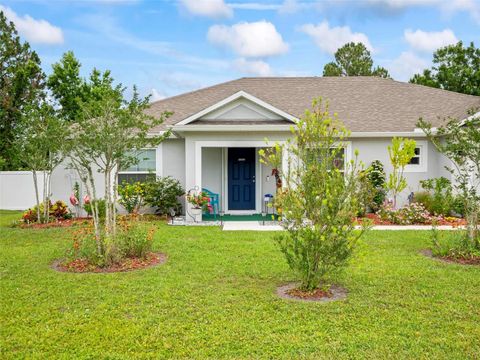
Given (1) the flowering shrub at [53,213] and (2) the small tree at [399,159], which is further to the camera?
(2) the small tree at [399,159]

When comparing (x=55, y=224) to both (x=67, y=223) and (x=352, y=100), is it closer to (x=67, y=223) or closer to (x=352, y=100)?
(x=67, y=223)

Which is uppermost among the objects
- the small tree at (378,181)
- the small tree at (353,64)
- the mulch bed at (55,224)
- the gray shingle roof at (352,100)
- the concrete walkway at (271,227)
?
the small tree at (353,64)

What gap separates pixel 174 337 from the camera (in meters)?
4.68

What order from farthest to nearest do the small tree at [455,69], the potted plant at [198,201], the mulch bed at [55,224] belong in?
the small tree at [455,69] → the potted plant at [198,201] → the mulch bed at [55,224]

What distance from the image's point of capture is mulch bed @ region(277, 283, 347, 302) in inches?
236

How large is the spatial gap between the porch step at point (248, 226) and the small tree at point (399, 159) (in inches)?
175

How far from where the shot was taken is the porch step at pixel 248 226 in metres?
11.8

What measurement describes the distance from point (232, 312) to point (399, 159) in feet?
33.0

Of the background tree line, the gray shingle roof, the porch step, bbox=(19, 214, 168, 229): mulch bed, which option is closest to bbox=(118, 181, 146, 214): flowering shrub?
bbox=(19, 214, 168, 229): mulch bed

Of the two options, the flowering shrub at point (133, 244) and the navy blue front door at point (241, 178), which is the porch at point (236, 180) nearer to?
the navy blue front door at point (241, 178)

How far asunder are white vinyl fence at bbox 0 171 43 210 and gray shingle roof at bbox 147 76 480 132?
22.7ft

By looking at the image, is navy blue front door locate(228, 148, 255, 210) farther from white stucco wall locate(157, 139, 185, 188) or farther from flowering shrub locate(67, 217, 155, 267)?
flowering shrub locate(67, 217, 155, 267)

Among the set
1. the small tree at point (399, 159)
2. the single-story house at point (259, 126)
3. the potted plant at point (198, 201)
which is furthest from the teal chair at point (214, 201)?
the small tree at point (399, 159)

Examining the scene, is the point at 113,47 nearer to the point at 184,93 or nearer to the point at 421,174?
the point at 184,93
